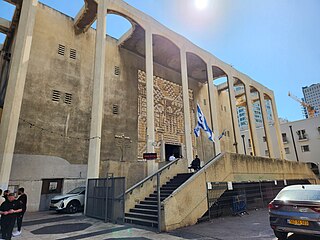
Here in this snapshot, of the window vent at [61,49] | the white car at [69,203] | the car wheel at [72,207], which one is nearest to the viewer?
the white car at [69,203]

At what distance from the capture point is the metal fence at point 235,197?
9320mm

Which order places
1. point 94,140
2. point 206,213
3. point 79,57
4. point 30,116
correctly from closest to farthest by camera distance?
point 206,213 → point 94,140 → point 30,116 → point 79,57

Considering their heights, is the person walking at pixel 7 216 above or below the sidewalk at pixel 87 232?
above

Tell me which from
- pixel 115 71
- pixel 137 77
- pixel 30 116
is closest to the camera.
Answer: pixel 30 116

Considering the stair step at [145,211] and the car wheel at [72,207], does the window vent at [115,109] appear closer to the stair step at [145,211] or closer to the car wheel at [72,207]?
the car wheel at [72,207]

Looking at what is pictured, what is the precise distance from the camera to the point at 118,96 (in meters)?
18.0

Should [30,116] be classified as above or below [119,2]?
below

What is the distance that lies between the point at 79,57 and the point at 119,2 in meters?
5.29

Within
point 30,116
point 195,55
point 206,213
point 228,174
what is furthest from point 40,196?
point 195,55

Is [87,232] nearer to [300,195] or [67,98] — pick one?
[300,195]

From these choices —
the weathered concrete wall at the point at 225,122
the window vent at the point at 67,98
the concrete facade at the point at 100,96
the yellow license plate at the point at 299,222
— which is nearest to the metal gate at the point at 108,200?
the concrete facade at the point at 100,96

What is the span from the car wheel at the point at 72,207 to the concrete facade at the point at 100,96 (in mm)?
1926

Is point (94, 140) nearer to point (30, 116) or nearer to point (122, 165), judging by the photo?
point (122, 165)

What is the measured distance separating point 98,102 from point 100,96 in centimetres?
38
